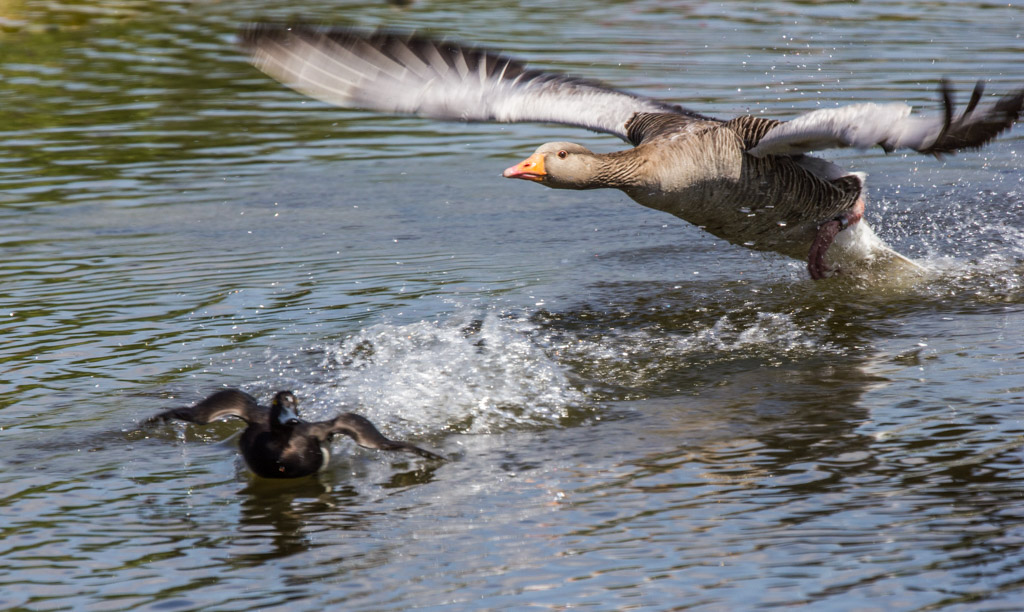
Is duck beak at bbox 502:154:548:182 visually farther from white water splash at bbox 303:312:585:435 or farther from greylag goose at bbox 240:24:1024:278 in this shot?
white water splash at bbox 303:312:585:435

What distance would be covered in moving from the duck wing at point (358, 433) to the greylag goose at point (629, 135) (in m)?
2.45

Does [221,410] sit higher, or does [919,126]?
[919,126]

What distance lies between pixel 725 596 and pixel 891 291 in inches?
193

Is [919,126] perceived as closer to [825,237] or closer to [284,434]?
[825,237]

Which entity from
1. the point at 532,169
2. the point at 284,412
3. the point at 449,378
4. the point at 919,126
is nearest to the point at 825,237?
the point at 919,126

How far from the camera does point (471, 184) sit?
12.2 meters

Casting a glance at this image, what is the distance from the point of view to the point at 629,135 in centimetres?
945

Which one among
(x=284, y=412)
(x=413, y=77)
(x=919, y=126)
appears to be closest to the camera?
(x=284, y=412)

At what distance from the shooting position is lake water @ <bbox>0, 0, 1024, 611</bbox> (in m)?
4.90

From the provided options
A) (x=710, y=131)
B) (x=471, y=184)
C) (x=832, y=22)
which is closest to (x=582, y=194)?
(x=471, y=184)

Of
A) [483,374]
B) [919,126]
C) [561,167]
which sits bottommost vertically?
[483,374]

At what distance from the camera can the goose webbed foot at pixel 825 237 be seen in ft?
29.1

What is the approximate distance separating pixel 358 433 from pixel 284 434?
354 millimetres

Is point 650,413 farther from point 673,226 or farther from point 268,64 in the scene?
point 673,226
